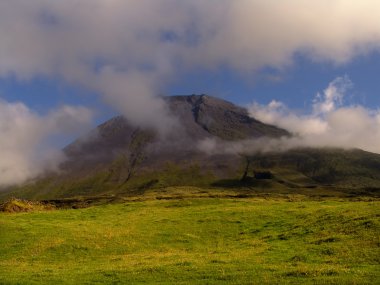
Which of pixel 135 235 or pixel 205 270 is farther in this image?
pixel 135 235

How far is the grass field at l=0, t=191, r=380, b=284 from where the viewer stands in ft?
94.3

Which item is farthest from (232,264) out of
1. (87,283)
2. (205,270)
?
(87,283)

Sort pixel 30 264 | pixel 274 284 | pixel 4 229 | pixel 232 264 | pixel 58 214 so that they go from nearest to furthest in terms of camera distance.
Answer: pixel 274 284
pixel 232 264
pixel 30 264
pixel 4 229
pixel 58 214

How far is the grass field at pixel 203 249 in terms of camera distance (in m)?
28.7

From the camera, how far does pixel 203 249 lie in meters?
43.2

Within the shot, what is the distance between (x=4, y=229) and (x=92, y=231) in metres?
10.9

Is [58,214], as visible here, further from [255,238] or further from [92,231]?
[255,238]

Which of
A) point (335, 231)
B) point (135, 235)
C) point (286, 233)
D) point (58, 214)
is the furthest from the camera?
point (58, 214)

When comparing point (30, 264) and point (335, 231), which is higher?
point (335, 231)

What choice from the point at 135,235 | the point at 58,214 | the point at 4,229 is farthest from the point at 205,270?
the point at 58,214

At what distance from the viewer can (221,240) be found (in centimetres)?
Result: 4794

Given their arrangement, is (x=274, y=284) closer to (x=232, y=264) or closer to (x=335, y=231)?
(x=232, y=264)

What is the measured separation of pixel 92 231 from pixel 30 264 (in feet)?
48.1

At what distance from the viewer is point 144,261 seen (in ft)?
118
